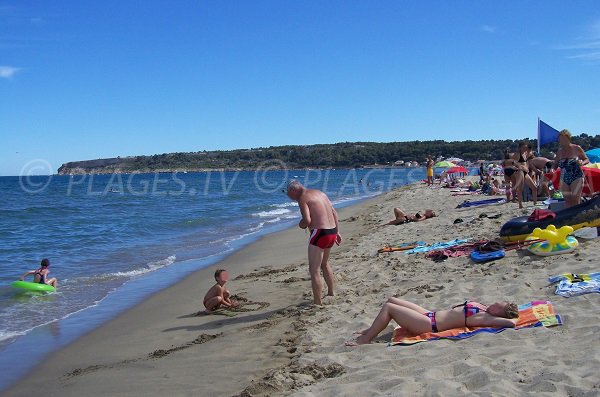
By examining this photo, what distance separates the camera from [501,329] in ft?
14.9

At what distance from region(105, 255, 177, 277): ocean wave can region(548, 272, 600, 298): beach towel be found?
25.4 ft

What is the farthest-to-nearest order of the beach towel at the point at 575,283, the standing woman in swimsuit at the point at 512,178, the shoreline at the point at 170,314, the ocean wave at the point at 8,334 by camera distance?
the standing woman in swimsuit at the point at 512,178, the ocean wave at the point at 8,334, the shoreline at the point at 170,314, the beach towel at the point at 575,283

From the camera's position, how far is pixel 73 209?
3036cm

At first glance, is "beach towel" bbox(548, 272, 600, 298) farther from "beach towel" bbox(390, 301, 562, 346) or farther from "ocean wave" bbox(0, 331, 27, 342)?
"ocean wave" bbox(0, 331, 27, 342)

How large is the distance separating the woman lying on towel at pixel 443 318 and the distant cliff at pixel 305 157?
89516 millimetres

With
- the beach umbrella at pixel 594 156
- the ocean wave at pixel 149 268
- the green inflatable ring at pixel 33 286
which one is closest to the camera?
the green inflatable ring at pixel 33 286

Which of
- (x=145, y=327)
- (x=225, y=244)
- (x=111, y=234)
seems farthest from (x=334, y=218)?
(x=111, y=234)

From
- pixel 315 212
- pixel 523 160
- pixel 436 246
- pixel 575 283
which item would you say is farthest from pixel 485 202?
pixel 575 283

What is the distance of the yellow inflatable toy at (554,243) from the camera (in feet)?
22.4

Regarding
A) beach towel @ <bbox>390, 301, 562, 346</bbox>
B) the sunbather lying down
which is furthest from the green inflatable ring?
the sunbather lying down

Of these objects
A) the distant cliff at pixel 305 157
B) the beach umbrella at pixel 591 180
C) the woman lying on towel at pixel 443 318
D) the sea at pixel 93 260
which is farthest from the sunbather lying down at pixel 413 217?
the distant cliff at pixel 305 157

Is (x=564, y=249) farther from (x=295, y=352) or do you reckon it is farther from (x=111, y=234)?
(x=111, y=234)

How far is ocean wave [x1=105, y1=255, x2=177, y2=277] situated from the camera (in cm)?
1082

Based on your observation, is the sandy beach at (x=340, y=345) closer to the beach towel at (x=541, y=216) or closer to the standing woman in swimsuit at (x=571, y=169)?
the beach towel at (x=541, y=216)
